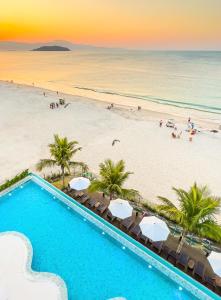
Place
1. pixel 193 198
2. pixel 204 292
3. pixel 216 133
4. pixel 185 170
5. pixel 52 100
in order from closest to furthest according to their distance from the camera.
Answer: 1. pixel 204 292
2. pixel 193 198
3. pixel 185 170
4. pixel 216 133
5. pixel 52 100

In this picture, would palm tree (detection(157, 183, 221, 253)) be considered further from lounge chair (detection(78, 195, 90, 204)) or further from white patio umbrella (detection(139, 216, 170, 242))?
lounge chair (detection(78, 195, 90, 204))

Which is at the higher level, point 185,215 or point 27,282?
point 185,215

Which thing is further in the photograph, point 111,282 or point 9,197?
point 9,197

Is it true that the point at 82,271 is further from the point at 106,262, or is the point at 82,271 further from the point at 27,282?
the point at 27,282

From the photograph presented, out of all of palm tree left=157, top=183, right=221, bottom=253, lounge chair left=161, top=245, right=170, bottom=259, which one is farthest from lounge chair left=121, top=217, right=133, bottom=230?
palm tree left=157, top=183, right=221, bottom=253

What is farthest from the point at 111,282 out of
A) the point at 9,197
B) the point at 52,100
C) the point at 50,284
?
the point at 52,100
